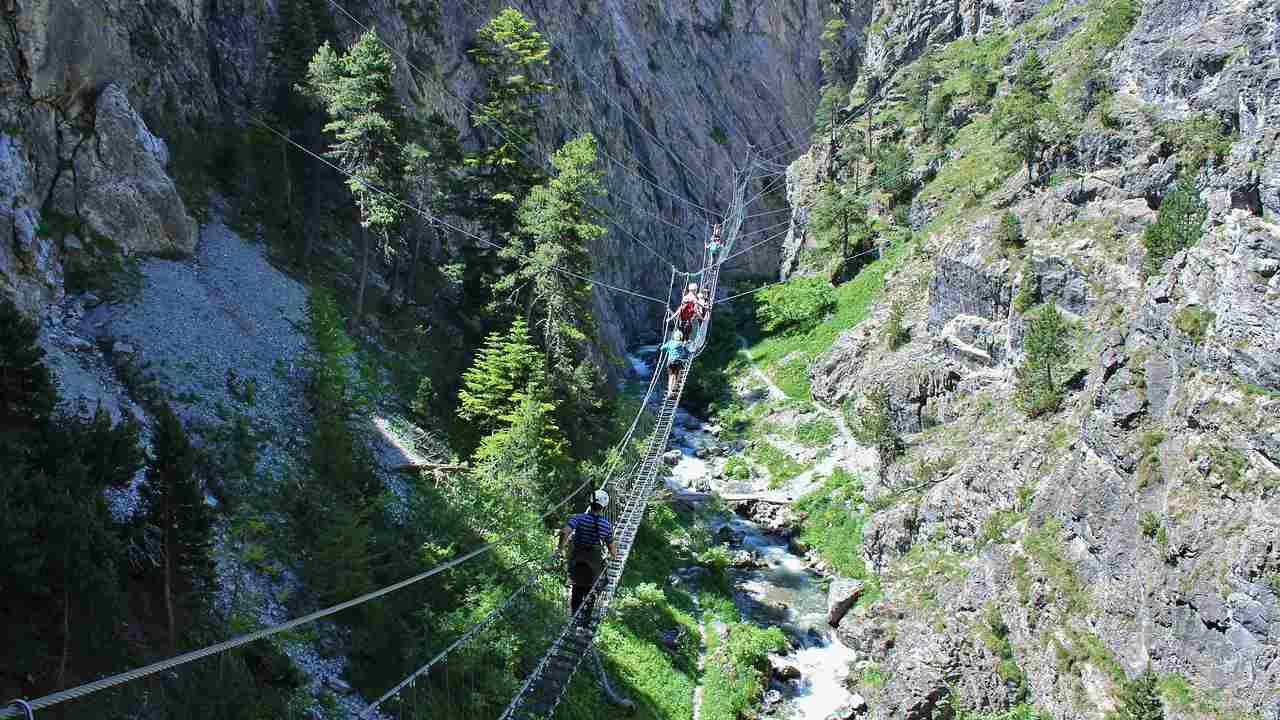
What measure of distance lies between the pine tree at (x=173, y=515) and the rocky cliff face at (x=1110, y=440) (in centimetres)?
1999

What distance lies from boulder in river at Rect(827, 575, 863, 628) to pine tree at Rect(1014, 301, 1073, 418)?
867 centimetres

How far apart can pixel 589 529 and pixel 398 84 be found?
28740 mm

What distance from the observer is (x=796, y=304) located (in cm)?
5006

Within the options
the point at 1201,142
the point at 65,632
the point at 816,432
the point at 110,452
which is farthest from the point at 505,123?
the point at 65,632

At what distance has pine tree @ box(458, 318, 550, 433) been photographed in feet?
89.1

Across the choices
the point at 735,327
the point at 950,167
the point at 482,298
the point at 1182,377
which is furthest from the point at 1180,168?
the point at 735,327

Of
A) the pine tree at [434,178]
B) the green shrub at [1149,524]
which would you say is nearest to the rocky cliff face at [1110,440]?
the green shrub at [1149,524]

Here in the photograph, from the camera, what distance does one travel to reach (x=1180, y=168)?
28.6m

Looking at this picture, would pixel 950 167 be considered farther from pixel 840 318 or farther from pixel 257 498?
pixel 257 498

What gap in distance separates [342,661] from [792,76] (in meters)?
80.0

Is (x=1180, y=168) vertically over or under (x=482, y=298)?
under

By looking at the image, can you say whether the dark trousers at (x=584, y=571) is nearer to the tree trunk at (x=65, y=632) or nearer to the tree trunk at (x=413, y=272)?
the tree trunk at (x=65, y=632)

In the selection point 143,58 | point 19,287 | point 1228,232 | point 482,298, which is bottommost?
point 1228,232

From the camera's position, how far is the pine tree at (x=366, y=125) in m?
28.5
